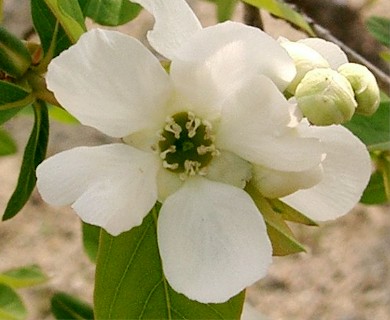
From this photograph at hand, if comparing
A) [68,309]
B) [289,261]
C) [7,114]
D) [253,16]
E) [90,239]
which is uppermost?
[7,114]

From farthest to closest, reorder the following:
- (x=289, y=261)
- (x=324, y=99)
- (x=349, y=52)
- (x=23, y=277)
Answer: (x=289, y=261)
(x=23, y=277)
(x=349, y=52)
(x=324, y=99)

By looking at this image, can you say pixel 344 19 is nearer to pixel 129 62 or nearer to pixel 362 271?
pixel 362 271

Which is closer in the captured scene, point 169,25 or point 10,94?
point 169,25

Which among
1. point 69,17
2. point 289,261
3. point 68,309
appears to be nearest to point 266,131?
point 69,17

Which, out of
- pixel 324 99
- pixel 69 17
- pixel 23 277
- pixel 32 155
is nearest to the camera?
pixel 324 99

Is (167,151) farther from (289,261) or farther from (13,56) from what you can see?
(289,261)

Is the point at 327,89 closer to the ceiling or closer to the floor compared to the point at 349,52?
closer to the ceiling

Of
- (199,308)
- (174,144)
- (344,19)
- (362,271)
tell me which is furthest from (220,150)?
(362,271)

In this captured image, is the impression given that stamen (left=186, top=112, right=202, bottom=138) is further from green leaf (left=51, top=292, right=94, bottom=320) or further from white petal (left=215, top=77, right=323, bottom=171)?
green leaf (left=51, top=292, right=94, bottom=320)
